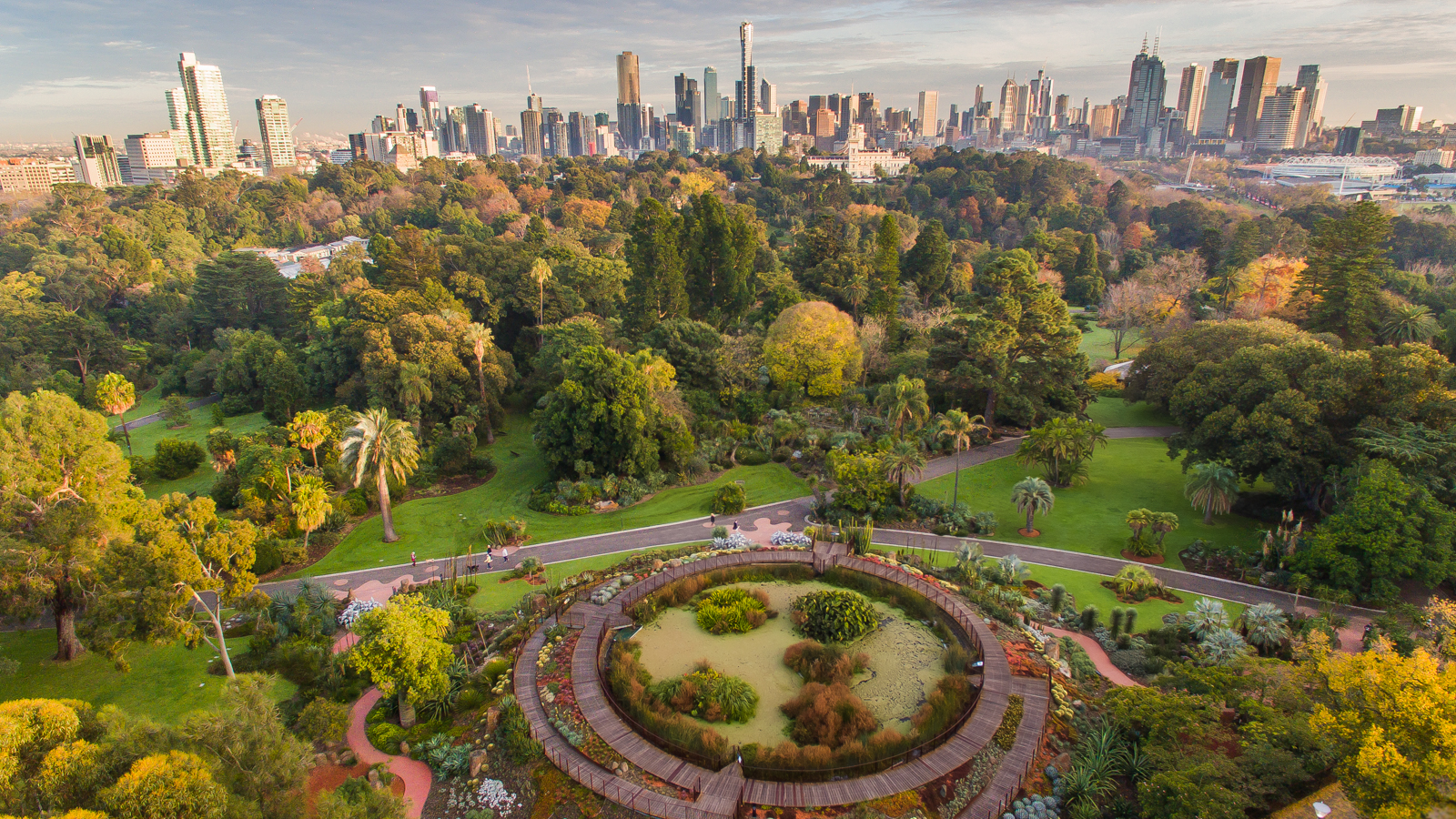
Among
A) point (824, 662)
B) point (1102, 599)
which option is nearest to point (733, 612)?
point (824, 662)

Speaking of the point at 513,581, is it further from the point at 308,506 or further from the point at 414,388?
the point at 414,388

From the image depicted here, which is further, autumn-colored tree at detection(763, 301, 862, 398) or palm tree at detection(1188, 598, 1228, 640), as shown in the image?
autumn-colored tree at detection(763, 301, 862, 398)

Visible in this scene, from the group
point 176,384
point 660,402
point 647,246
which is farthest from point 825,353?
point 176,384

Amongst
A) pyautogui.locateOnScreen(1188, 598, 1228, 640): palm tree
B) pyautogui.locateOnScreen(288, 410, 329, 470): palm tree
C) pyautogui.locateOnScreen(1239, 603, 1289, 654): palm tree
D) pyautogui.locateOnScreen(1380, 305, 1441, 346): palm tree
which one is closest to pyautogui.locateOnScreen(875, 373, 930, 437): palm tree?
pyautogui.locateOnScreen(1188, 598, 1228, 640): palm tree

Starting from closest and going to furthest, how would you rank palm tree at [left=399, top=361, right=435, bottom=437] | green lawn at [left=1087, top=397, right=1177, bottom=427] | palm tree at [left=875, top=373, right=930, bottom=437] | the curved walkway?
the curved walkway < palm tree at [left=875, top=373, right=930, bottom=437] < palm tree at [left=399, top=361, right=435, bottom=437] < green lawn at [left=1087, top=397, right=1177, bottom=427]

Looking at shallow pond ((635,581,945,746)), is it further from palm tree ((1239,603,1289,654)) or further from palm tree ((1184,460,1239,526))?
palm tree ((1184,460,1239,526))

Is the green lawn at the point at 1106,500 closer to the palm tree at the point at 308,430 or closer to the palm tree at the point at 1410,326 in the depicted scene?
the palm tree at the point at 1410,326
